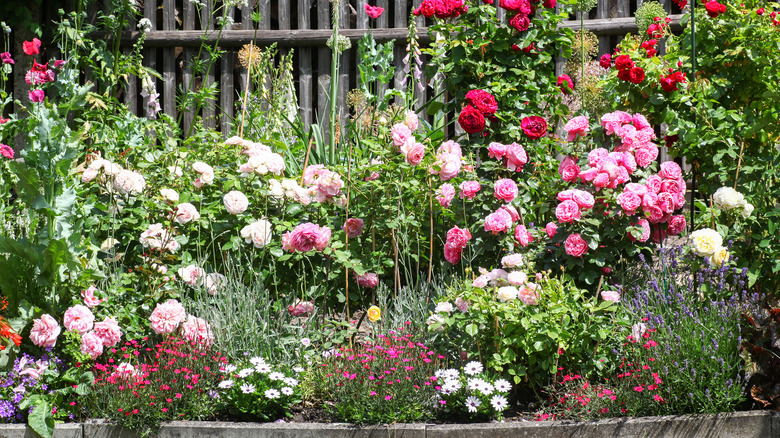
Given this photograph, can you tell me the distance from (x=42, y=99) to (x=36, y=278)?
5.19ft

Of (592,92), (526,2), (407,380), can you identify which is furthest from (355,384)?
(592,92)

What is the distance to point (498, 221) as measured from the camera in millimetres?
3168

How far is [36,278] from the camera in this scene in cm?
303

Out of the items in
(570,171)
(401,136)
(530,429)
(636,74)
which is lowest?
(530,429)

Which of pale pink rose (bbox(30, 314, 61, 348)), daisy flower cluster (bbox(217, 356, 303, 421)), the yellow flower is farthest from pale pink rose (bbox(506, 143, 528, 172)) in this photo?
pale pink rose (bbox(30, 314, 61, 348))

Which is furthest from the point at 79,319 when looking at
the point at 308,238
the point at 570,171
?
the point at 570,171

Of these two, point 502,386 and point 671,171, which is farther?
point 671,171

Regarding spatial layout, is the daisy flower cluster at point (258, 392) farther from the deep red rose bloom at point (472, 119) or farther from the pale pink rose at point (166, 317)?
the deep red rose bloom at point (472, 119)

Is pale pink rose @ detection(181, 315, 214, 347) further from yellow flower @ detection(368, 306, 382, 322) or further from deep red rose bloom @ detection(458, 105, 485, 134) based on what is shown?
deep red rose bloom @ detection(458, 105, 485, 134)

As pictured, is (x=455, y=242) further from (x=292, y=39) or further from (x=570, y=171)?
(x=292, y=39)

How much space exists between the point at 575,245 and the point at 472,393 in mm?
776

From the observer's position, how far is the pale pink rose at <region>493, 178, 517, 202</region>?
3.23 meters

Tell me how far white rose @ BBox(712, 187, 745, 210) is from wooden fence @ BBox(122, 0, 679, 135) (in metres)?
2.89

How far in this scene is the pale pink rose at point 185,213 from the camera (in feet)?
10.9
